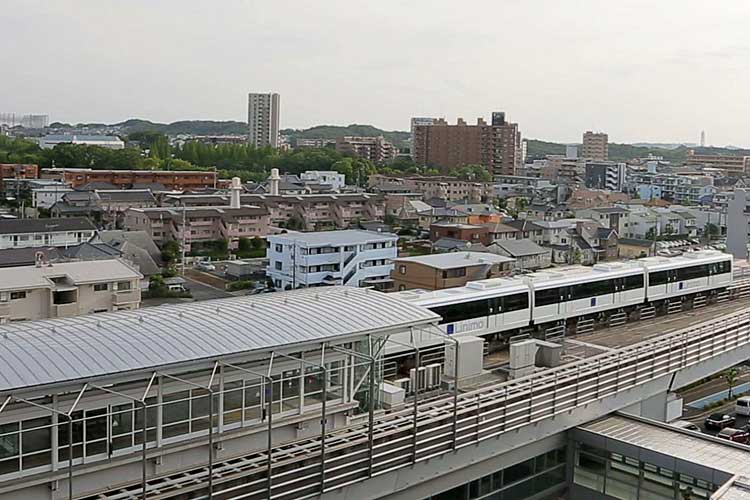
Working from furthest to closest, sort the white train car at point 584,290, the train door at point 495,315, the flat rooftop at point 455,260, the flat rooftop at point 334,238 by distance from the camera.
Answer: the flat rooftop at point 334,238, the flat rooftop at point 455,260, the white train car at point 584,290, the train door at point 495,315

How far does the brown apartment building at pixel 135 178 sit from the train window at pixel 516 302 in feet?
78.3

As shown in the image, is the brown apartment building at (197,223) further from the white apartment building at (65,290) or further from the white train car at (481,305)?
the white train car at (481,305)

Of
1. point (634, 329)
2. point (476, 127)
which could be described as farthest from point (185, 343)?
point (476, 127)

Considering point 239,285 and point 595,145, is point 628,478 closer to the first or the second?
point 239,285

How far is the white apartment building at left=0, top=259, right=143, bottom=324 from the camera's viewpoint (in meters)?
11.6

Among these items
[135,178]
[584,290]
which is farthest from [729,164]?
[584,290]

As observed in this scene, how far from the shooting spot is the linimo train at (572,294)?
9086mm

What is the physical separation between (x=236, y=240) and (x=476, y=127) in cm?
2950

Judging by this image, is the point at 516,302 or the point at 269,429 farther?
the point at 516,302

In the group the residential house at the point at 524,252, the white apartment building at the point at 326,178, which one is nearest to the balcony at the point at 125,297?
the residential house at the point at 524,252

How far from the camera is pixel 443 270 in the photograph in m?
12.6

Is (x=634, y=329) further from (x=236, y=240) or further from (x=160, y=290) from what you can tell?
(x=236, y=240)

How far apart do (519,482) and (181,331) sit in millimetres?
3079

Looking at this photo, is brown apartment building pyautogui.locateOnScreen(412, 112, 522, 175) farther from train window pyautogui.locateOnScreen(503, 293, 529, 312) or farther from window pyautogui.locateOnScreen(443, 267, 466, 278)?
train window pyautogui.locateOnScreen(503, 293, 529, 312)
